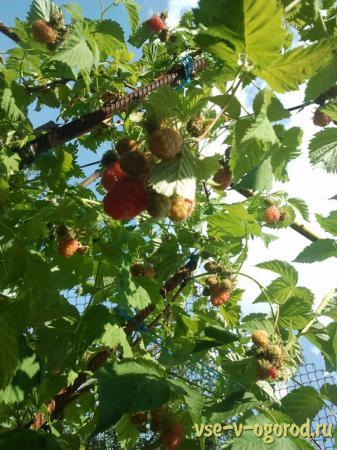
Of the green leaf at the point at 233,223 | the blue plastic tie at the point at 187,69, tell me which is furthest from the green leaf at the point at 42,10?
the green leaf at the point at 233,223

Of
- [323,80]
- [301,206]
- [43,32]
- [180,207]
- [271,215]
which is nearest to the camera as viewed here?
[180,207]

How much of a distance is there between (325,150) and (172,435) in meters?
0.93

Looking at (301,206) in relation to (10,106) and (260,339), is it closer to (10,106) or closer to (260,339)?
(260,339)

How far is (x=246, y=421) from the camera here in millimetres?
1229

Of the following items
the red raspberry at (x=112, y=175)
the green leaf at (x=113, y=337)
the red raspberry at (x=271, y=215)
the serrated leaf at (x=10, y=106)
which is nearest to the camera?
the red raspberry at (x=112, y=175)

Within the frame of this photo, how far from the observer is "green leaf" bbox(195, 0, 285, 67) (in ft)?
2.19

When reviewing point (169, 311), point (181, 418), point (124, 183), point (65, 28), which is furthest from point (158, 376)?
point (65, 28)

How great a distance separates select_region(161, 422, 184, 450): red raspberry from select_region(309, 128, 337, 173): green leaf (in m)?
0.86

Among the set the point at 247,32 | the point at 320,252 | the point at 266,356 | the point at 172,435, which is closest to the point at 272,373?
the point at 266,356

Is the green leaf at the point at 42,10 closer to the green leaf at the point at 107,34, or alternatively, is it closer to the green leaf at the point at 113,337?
the green leaf at the point at 107,34

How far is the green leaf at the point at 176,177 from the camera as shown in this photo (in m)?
0.72

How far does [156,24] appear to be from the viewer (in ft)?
7.25

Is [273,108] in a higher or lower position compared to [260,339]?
higher

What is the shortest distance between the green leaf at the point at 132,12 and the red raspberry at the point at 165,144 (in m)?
1.47
